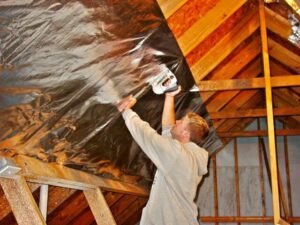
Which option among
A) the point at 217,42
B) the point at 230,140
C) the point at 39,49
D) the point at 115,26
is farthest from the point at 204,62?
the point at 230,140

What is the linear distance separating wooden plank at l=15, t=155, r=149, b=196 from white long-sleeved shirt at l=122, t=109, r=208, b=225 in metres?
0.55

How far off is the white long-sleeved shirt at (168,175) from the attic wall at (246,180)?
4632mm

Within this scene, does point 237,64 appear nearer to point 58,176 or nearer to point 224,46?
point 224,46

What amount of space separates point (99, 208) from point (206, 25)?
1588 mm

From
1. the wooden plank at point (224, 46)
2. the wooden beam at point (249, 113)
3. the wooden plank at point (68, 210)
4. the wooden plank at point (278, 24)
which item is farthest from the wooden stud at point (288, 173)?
the wooden plank at point (68, 210)

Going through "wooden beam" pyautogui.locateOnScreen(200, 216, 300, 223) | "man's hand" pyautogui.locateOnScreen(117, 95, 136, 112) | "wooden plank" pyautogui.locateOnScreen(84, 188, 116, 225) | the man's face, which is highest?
"wooden beam" pyautogui.locateOnScreen(200, 216, 300, 223)

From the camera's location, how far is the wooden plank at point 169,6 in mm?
2439

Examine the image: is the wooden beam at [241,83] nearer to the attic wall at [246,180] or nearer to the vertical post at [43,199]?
the vertical post at [43,199]

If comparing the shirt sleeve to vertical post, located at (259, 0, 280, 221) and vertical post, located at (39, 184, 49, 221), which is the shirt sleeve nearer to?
vertical post, located at (39, 184, 49, 221)

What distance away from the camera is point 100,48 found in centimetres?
200

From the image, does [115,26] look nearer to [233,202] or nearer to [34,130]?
[34,130]

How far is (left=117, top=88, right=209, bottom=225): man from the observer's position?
1988mm

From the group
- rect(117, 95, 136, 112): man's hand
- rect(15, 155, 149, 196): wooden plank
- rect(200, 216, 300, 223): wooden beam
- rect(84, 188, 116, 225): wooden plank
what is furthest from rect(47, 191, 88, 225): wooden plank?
rect(200, 216, 300, 223): wooden beam

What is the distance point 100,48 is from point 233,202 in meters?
5.21
